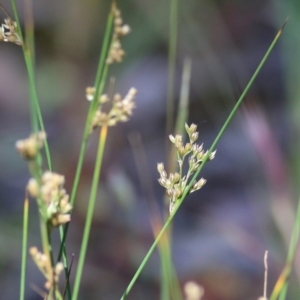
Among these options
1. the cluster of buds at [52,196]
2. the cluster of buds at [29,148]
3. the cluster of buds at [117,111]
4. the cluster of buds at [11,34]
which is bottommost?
the cluster of buds at [52,196]

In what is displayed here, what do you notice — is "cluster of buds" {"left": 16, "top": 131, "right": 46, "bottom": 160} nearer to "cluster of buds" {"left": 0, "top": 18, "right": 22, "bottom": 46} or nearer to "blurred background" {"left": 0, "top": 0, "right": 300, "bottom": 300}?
"cluster of buds" {"left": 0, "top": 18, "right": 22, "bottom": 46}

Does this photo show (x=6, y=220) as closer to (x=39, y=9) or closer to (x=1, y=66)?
(x=1, y=66)

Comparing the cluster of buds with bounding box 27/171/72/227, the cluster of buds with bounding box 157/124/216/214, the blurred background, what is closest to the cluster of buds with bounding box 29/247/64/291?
the cluster of buds with bounding box 27/171/72/227

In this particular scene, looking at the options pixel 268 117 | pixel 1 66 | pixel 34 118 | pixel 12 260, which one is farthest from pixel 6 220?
pixel 34 118

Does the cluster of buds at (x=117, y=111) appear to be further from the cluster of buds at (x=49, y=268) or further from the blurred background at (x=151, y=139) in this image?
the blurred background at (x=151, y=139)

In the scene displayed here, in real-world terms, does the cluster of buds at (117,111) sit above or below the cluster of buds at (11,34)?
below

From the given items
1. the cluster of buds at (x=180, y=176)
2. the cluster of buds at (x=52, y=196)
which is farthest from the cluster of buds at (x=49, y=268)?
the cluster of buds at (x=180, y=176)
